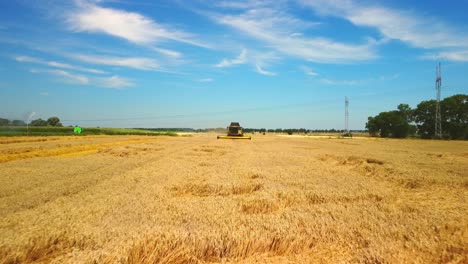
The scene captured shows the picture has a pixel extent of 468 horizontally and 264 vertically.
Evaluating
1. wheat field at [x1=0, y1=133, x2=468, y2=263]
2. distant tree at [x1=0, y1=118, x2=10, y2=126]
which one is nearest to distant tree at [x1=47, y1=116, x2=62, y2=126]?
distant tree at [x1=0, y1=118, x2=10, y2=126]

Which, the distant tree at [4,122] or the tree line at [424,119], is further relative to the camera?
the tree line at [424,119]

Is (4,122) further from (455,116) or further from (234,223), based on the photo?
(455,116)

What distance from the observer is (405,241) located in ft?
14.4

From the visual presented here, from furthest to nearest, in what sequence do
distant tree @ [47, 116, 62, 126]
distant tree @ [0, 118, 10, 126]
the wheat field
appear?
distant tree @ [47, 116, 62, 126] < distant tree @ [0, 118, 10, 126] < the wheat field

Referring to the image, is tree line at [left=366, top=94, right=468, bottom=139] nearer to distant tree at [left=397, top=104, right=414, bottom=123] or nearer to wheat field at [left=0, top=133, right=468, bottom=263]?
distant tree at [left=397, top=104, right=414, bottom=123]

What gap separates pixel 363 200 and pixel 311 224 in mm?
2635

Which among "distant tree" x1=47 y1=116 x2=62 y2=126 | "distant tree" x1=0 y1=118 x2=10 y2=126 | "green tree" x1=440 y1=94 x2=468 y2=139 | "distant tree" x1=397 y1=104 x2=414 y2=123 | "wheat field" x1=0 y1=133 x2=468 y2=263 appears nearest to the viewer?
"wheat field" x1=0 y1=133 x2=468 y2=263

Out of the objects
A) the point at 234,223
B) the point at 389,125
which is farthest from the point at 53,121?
the point at 234,223

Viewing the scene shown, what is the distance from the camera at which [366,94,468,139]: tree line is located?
9906cm

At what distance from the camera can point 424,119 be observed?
363ft

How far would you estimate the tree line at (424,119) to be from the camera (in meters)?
99.1

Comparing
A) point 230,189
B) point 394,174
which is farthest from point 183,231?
point 394,174

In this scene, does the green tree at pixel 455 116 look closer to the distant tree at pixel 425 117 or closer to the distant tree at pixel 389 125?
the distant tree at pixel 425 117

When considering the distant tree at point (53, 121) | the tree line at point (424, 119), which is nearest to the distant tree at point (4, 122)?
the distant tree at point (53, 121)
